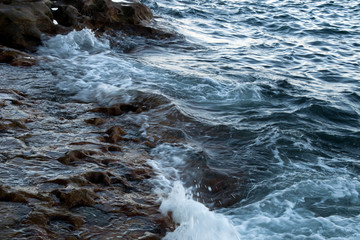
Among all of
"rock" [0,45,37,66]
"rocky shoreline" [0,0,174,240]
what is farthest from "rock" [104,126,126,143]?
"rock" [0,45,37,66]

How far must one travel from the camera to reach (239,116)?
260 inches

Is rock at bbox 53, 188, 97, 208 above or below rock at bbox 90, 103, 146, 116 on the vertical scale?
above

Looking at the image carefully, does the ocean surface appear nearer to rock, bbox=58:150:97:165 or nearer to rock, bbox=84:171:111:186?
rock, bbox=84:171:111:186

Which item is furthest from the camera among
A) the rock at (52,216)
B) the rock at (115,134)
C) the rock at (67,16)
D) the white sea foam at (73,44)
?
the rock at (67,16)

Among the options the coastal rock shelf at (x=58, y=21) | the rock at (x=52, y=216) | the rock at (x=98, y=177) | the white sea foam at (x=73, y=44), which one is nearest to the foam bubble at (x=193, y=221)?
the rock at (x=98, y=177)

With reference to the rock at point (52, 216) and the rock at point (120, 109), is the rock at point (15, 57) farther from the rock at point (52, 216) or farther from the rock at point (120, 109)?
the rock at point (52, 216)

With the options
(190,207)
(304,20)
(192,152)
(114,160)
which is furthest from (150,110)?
(304,20)

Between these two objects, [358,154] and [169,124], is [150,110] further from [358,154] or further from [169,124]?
[358,154]

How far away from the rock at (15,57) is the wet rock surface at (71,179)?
1.94 meters

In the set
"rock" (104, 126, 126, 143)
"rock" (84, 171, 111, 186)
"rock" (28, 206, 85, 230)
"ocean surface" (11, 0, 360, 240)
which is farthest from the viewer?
"rock" (104, 126, 126, 143)

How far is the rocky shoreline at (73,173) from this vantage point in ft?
10.9

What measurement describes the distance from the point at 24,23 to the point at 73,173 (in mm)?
5860

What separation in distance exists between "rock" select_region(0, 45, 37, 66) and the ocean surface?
0.94 ft

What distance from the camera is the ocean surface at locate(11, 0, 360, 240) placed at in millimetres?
4168
